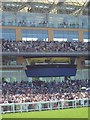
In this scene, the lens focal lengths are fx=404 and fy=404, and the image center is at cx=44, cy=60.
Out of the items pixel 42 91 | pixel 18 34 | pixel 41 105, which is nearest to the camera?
pixel 41 105

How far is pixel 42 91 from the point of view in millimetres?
42469

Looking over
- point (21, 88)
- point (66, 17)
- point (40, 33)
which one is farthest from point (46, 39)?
point (21, 88)

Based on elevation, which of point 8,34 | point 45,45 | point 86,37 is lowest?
point 45,45

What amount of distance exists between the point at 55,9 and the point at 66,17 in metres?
2.08

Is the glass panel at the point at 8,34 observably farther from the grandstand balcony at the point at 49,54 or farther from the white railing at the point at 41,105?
the white railing at the point at 41,105

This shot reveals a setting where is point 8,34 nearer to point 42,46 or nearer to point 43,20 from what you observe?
point 42,46

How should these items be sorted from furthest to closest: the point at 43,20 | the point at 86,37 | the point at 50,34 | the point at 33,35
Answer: the point at 86,37 < the point at 43,20 < the point at 50,34 < the point at 33,35

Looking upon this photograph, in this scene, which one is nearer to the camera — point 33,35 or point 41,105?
point 41,105

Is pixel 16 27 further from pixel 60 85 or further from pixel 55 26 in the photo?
pixel 60 85

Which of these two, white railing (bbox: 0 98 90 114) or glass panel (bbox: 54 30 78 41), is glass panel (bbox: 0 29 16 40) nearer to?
glass panel (bbox: 54 30 78 41)

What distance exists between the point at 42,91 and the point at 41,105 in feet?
29.6

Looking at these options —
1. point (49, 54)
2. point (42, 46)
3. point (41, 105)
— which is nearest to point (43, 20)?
point (42, 46)

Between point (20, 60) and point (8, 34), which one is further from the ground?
point (8, 34)

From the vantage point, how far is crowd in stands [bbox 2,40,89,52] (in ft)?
149
